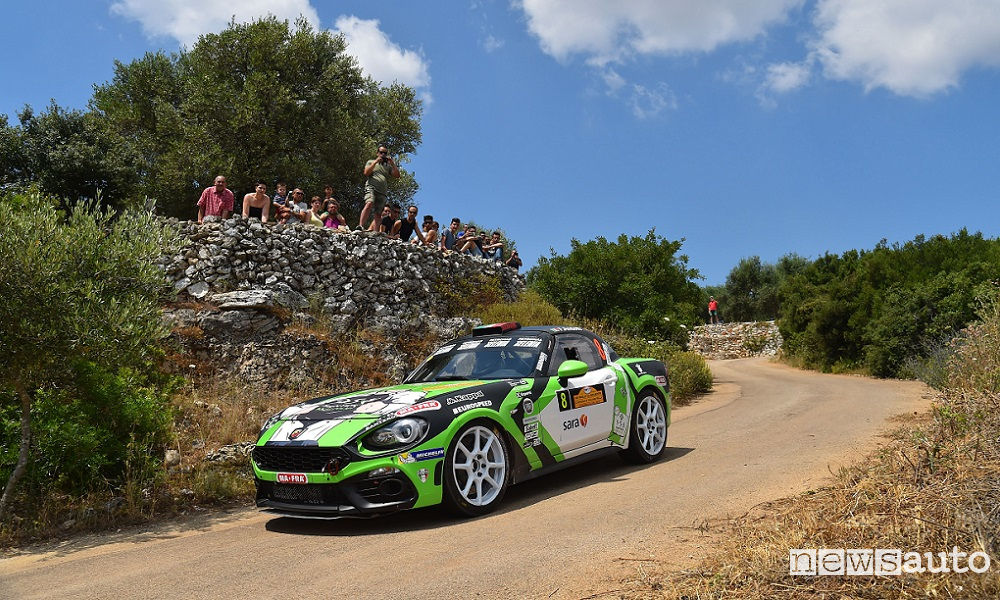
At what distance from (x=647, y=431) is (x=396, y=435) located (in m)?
3.72

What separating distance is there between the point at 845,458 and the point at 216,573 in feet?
20.9

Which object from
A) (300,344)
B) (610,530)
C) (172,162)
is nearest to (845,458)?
(610,530)

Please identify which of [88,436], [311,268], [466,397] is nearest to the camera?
[466,397]

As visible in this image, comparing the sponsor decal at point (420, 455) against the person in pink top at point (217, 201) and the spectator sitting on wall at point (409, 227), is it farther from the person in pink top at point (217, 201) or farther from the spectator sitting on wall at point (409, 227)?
the spectator sitting on wall at point (409, 227)

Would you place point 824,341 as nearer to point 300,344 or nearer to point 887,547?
point 300,344

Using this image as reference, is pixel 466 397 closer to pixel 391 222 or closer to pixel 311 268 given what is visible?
pixel 311 268

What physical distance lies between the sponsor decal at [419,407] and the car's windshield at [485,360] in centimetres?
122

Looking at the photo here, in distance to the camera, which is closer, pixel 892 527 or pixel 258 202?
pixel 892 527

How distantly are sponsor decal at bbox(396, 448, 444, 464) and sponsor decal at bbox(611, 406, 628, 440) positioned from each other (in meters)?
2.71

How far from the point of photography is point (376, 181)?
18078 mm

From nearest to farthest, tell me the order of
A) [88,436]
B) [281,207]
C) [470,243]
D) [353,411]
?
[353,411] → [88,436] → [281,207] → [470,243]

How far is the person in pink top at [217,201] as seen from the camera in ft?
53.2

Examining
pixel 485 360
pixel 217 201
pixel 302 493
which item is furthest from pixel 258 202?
pixel 302 493

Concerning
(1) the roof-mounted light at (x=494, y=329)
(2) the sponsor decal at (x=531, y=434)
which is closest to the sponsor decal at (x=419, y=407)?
(2) the sponsor decal at (x=531, y=434)
